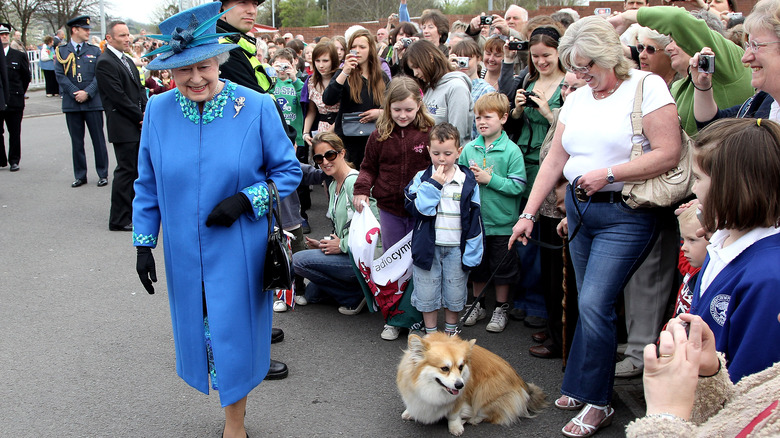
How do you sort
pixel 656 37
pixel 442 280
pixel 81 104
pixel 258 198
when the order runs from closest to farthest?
pixel 258 198 → pixel 656 37 → pixel 442 280 → pixel 81 104

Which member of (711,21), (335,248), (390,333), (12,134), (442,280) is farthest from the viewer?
(12,134)

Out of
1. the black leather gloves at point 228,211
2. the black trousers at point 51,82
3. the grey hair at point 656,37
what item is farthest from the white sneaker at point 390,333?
the black trousers at point 51,82

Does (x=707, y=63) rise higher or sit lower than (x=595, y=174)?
higher

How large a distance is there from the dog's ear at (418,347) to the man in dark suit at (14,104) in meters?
9.71

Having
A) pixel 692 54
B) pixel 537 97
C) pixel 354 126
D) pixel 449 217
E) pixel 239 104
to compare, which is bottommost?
pixel 449 217

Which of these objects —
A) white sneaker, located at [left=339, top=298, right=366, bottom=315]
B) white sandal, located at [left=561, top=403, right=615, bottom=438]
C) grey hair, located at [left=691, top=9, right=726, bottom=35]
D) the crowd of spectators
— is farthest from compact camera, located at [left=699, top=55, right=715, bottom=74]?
white sneaker, located at [left=339, top=298, right=366, bottom=315]

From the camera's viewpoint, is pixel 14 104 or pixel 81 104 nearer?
pixel 81 104

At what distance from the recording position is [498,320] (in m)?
4.70

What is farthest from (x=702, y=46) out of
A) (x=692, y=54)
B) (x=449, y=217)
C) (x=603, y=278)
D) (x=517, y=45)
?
(x=517, y=45)

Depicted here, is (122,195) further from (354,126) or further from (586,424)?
(586,424)

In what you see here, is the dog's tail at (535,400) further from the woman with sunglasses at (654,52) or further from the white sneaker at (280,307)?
the white sneaker at (280,307)

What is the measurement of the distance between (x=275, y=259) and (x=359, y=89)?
3366mm

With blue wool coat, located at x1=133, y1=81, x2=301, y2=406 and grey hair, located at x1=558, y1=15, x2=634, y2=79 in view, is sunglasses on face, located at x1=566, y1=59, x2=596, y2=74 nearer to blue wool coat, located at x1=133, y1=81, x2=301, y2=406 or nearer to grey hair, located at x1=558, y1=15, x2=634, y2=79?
grey hair, located at x1=558, y1=15, x2=634, y2=79

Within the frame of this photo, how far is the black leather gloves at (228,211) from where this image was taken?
2889mm
